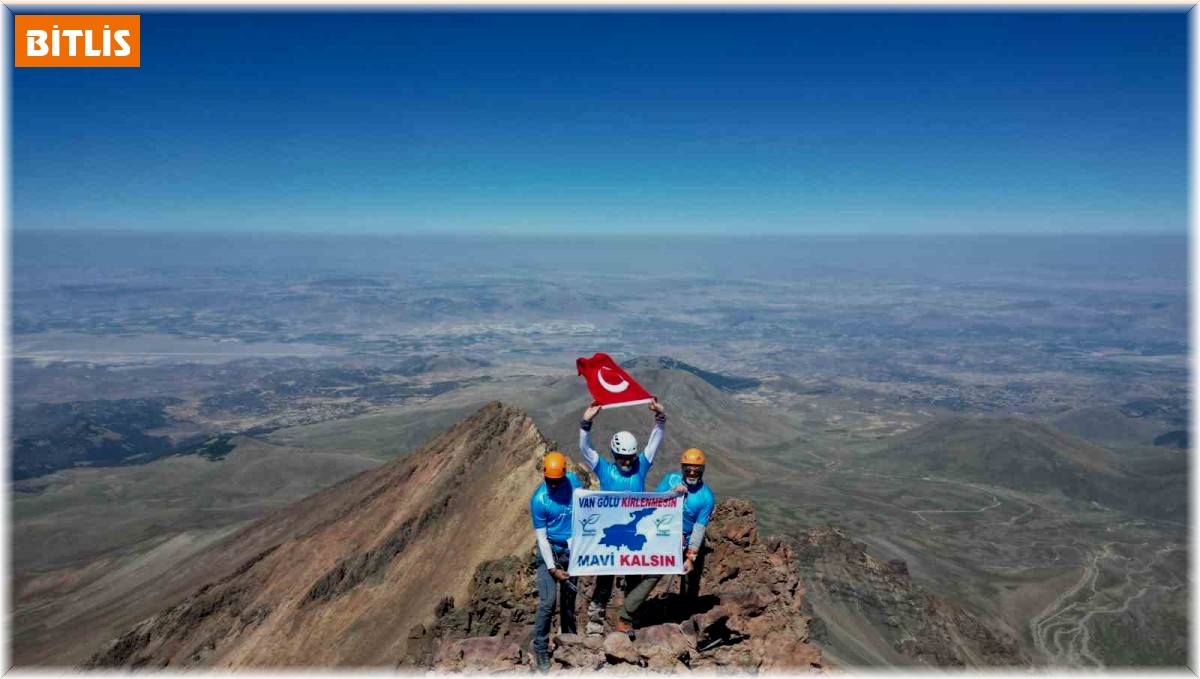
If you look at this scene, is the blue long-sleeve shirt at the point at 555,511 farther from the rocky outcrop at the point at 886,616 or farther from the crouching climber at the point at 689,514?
the rocky outcrop at the point at 886,616

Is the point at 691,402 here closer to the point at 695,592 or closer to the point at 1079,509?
the point at 1079,509

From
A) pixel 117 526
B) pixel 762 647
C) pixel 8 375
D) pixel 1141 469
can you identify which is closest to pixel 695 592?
pixel 762 647

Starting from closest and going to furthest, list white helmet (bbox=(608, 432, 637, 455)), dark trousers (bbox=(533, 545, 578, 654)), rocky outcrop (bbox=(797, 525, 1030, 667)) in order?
dark trousers (bbox=(533, 545, 578, 654)) < white helmet (bbox=(608, 432, 637, 455)) < rocky outcrop (bbox=(797, 525, 1030, 667))

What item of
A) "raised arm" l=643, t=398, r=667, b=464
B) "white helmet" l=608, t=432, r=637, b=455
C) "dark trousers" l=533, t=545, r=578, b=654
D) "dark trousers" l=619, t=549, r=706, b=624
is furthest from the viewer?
"raised arm" l=643, t=398, r=667, b=464

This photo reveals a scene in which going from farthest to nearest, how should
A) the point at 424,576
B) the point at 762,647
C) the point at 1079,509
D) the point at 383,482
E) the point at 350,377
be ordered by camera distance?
the point at 350,377 → the point at 1079,509 → the point at 383,482 → the point at 424,576 → the point at 762,647

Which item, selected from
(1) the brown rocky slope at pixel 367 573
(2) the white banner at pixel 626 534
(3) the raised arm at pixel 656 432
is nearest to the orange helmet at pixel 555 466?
(2) the white banner at pixel 626 534

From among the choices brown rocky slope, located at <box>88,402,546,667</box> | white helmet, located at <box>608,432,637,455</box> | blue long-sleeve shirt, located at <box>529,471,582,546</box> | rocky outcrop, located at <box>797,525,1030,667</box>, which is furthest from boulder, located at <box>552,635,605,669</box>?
rocky outcrop, located at <box>797,525,1030,667</box>

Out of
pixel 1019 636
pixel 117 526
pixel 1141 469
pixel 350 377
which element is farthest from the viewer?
pixel 350 377

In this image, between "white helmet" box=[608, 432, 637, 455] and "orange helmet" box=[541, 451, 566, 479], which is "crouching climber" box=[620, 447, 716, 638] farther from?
"orange helmet" box=[541, 451, 566, 479]

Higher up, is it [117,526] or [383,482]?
[383,482]
